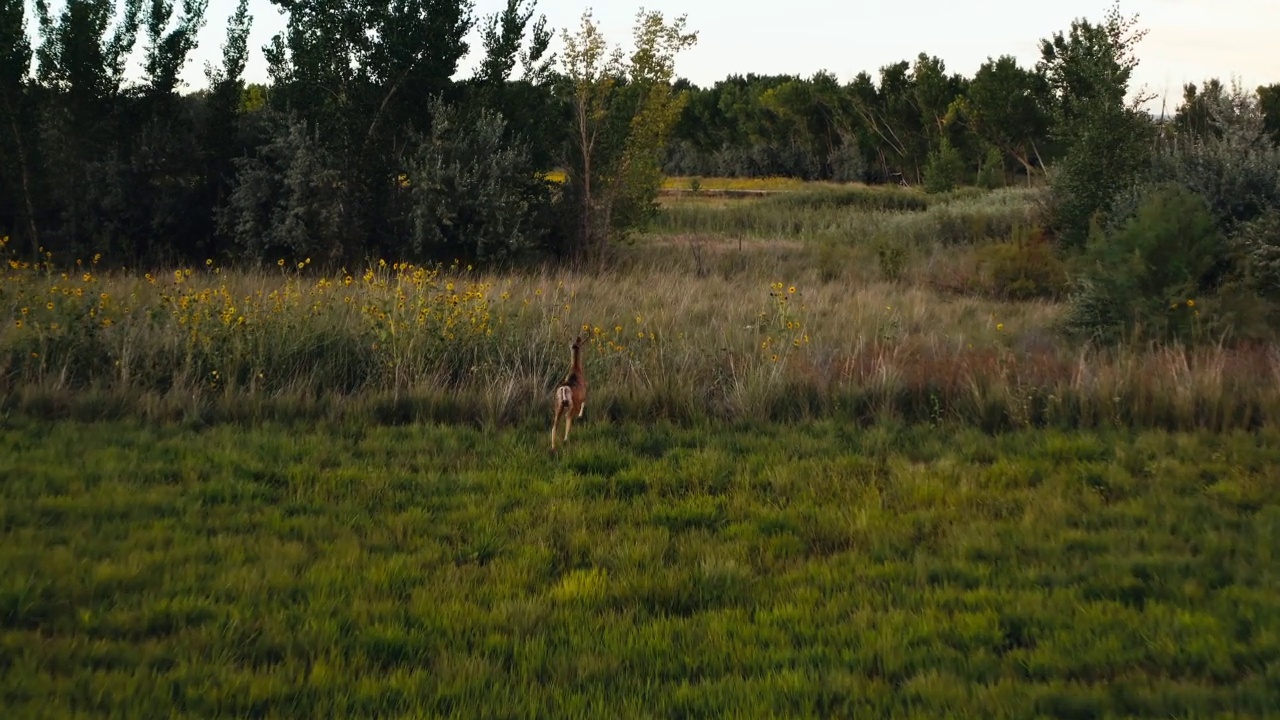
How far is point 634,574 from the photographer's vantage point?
514 cm

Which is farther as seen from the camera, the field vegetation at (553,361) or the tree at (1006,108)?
the tree at (1006,108)

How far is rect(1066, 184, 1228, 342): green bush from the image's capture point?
35.7ft

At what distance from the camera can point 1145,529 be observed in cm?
567

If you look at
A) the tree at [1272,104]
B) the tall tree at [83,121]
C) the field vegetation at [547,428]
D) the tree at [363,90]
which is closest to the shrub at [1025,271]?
the field vegetation at [547,428]

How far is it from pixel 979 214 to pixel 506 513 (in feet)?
74.1

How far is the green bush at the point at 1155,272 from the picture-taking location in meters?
10.9

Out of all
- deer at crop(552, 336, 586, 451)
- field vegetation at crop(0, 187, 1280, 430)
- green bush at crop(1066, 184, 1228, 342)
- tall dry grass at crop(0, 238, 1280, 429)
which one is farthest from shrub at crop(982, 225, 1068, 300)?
deer at crop(552, 336, 586, 451)

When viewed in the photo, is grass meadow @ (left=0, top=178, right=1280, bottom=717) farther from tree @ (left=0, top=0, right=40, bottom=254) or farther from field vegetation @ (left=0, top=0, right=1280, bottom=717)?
tree @ (left=0, top=0, right=40, bottom=254)

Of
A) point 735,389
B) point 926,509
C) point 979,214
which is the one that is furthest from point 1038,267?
point 926,509

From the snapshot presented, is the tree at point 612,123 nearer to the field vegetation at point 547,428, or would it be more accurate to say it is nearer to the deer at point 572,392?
the field vegetation at point 547,428

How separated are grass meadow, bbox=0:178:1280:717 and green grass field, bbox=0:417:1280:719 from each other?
2 cm

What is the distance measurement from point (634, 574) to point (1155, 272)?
8477 millimetres

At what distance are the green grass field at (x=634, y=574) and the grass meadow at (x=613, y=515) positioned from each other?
0.07ft

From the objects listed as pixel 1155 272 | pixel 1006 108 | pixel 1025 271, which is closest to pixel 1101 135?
pixel 1025 271
